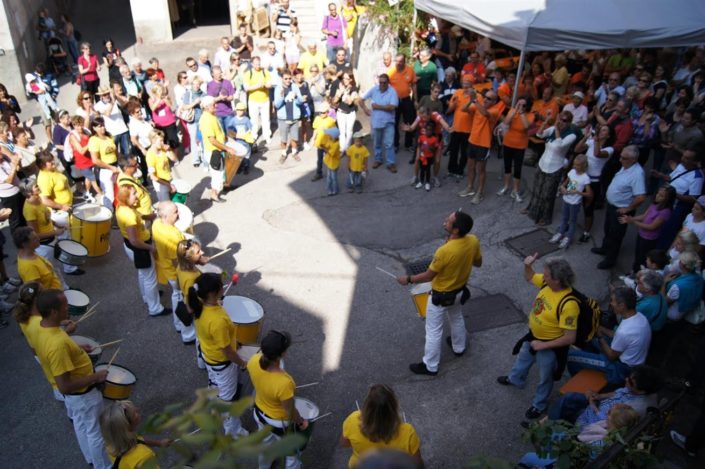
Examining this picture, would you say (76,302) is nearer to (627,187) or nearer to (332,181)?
(332,181)

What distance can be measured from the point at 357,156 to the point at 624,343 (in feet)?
19.1

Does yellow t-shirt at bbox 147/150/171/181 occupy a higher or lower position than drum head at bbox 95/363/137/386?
higher

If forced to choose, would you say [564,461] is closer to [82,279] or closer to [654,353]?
[654,353]

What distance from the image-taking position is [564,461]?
3043mm

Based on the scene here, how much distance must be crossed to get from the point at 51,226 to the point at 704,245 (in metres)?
7.84

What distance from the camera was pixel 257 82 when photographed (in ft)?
37.8

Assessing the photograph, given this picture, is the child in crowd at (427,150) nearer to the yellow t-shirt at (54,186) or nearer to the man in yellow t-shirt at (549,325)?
the man in yellow t-shirt at (549,325)

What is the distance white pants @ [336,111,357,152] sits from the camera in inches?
413

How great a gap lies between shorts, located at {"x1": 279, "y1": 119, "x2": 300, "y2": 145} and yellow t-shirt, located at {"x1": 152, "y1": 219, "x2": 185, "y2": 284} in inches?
218

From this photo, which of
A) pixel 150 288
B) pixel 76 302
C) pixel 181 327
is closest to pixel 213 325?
pixel 181 327

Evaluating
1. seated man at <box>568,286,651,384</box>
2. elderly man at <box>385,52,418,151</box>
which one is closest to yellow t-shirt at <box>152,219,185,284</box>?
seated man at <box>568,286,651,384</box>

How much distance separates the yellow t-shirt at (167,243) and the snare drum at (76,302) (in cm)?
96

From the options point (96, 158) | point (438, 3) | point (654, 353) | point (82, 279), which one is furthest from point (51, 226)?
point (438, 3)

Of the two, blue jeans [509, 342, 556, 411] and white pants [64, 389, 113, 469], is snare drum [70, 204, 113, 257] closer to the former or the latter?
white pants [64, 389, 113, 469]
